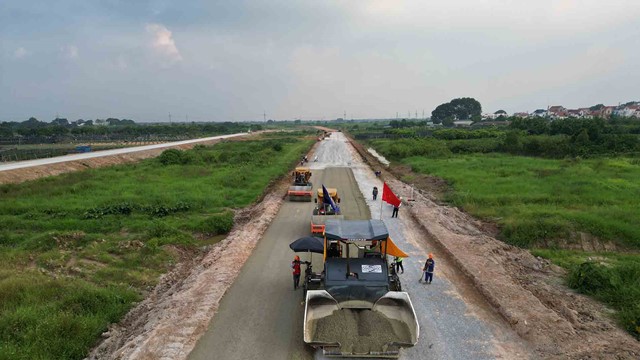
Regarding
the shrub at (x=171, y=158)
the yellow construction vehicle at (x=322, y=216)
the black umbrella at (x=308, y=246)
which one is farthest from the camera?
the shrub at (x=171, y=158)

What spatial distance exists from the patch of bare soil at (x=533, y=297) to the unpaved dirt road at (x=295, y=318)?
56 cm

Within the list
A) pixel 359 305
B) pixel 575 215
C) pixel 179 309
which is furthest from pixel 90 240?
pixel 575 215

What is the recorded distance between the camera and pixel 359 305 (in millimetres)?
10312

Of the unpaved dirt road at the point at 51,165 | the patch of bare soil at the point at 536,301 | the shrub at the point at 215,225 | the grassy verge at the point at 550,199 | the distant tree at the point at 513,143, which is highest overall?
the distant tree at the point at 513,143

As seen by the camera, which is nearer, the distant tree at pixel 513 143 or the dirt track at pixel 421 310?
the dirt track at pixel 421 310

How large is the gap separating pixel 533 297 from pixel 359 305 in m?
6.16

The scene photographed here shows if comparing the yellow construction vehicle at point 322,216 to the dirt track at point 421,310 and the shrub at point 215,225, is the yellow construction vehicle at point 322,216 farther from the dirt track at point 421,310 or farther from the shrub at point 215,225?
the shrub at point 215,225

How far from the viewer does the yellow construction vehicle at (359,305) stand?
9109mm

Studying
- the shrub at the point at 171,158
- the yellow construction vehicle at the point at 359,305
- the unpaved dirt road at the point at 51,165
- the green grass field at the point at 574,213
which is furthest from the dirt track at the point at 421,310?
the shrub at the point at 171,158

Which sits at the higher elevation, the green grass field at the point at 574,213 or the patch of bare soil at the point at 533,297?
the green grass field at the point at 574,213

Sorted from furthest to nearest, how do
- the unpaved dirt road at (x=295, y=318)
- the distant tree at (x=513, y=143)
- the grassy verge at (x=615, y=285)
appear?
the distant tree at (x=513, y=143), the grassy verge at (x=615, y=285), the unpaved dirt road at (x=295, y=318)

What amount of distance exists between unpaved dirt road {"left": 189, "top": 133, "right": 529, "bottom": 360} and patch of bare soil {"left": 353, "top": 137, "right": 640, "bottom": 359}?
560 millimetres

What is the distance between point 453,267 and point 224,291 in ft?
29.4

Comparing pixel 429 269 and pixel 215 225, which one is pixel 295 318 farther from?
pixel 215 225
